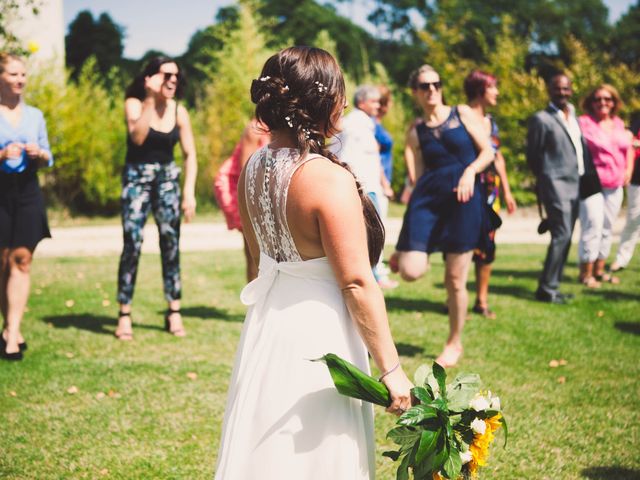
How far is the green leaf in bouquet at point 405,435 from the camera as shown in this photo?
2270mm

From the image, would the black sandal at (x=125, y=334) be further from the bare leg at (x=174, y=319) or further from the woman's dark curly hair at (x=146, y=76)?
the woman's dark curly hair at (x=146, y=76)

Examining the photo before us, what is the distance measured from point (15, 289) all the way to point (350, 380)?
13.8 feet

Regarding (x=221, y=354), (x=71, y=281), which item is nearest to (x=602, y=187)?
(x=221, y=354)

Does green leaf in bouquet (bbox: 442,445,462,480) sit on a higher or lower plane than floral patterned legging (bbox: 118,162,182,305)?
lower

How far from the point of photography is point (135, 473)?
142 inches

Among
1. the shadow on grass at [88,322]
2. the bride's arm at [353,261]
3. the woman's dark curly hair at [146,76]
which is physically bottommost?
the shadow on grass at [88,322]

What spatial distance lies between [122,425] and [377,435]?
1.61 meters

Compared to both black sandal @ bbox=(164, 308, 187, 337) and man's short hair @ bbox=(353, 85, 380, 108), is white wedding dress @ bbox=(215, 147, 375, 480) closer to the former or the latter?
black sandal @ bbox=(164, 308, 187, 337)

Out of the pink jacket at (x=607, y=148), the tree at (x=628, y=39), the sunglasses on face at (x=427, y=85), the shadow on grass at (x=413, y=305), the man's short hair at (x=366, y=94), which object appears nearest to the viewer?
the sunglasses on face at (x=427, y=85)

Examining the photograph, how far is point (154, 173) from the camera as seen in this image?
19.7 feet

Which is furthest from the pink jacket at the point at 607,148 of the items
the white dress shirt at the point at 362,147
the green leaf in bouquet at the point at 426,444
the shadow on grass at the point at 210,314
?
the green leaf in bouquet at the point at 426,444

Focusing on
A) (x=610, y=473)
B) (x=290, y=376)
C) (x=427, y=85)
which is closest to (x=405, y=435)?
(x=290, y=376)

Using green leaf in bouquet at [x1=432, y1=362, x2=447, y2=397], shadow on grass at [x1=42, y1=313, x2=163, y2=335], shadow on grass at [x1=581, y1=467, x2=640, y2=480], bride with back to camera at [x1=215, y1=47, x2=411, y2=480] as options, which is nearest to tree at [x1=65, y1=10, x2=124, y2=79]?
shadow on grass at [x1=42, y1=313, x2=163, y2=335]

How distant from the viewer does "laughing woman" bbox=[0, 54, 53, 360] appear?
17.2 feet
